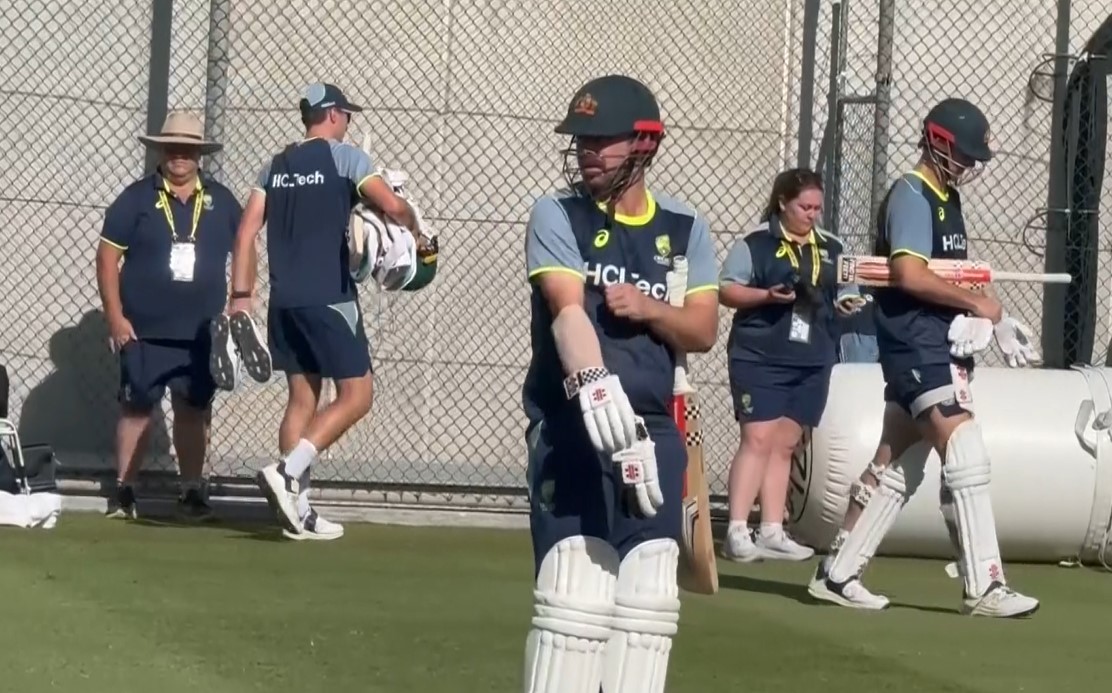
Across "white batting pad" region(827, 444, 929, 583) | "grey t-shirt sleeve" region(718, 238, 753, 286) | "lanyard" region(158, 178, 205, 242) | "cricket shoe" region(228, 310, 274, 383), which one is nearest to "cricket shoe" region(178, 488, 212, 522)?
"cricket shoe" region(228, 310, 274, 383)

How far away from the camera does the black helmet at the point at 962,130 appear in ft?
25.4

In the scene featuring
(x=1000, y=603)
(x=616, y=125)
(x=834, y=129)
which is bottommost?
(x=1000, y=603)

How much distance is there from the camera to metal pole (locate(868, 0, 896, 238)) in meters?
11.6

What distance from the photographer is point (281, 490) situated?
9.47m

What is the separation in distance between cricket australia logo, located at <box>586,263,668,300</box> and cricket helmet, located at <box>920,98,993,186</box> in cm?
317

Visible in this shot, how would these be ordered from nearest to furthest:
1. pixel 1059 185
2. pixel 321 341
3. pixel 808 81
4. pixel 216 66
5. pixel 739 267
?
pixel 321 341, pixel 739 267, pixel 216 66, pixel 808 81, pixel 1059 185

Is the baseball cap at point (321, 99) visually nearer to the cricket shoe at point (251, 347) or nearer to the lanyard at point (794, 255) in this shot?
the cricket shoe at point (251, 347)

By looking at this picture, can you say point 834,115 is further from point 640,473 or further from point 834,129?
point 640,473

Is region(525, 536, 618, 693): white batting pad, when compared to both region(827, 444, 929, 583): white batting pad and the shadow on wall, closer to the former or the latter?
region(827, 444, 929, 583): white batting pad

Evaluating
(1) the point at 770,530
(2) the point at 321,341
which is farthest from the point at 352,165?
(1) the point at 770,530

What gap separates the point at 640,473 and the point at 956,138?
12.0 feet

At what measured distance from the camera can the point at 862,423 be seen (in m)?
10.3

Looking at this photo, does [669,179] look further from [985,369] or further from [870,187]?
[985,369]

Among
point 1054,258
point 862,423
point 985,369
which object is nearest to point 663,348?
point 862,423
